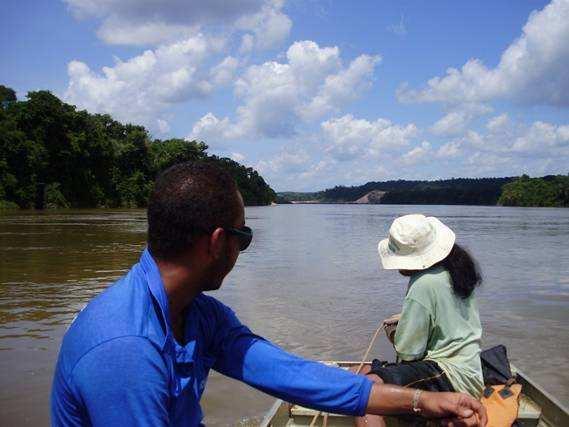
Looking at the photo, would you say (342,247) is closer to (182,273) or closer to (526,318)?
(526,318)

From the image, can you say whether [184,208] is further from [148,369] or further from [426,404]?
[426,404]

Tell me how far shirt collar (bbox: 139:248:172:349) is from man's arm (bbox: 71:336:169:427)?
0.46ft

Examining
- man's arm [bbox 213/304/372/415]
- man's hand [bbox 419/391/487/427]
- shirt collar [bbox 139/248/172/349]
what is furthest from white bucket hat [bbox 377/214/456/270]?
shirt collar [bbox 139/248/172/349]

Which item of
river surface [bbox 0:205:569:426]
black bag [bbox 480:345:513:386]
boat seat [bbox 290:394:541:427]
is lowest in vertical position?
river surface [bbox 0:205:569:426]

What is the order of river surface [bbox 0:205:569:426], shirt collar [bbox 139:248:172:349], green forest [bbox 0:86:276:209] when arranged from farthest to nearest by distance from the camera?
green forest [bbox 0:86:276:209] < river surface [bbox 0:205:569:426] < shirt collar [bbox 139:248:172:349]

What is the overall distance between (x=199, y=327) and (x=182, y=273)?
1.15 feet

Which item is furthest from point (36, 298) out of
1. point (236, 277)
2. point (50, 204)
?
point (50, 204)

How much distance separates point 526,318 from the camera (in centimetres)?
1038

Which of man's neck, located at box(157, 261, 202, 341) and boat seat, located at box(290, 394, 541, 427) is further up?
man's neck, located at box(157, 261, 202, 341)

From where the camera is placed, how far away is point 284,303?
11.6 meters

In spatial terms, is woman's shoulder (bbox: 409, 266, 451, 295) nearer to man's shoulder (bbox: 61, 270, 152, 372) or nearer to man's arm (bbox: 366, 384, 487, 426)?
man's arm (bbox: 366, 384, 487, 426)

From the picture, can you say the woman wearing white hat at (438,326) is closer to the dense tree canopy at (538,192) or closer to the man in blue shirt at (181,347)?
the man in blue shirt at (181,347)

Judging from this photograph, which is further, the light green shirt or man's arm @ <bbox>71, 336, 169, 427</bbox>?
the light green shirt

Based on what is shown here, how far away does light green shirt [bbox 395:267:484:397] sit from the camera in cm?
353
